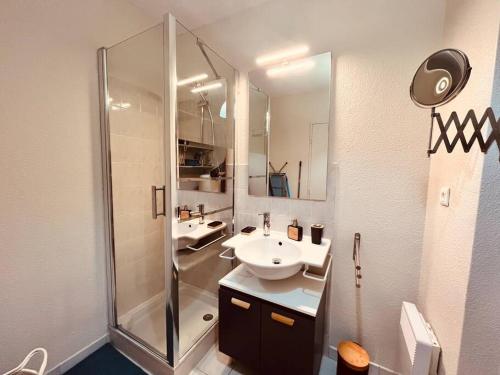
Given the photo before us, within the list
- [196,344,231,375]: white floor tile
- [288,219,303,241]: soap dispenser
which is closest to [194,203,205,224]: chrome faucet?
[288,219,303,241]: soap dispenser

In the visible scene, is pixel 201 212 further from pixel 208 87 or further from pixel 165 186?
pixel 208 87

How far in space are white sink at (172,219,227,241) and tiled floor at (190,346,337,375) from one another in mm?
890

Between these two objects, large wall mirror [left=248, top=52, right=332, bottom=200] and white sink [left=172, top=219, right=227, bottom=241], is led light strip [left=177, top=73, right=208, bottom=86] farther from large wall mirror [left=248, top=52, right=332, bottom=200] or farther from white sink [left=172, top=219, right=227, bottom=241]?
white sink [left=172, top=219, right=227, bottom=241]

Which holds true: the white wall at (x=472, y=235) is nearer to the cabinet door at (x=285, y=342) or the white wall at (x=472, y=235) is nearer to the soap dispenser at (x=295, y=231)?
the cabinet door at (x=285, y=342)

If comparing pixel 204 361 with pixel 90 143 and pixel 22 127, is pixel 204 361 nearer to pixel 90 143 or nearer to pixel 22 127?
pixel 90 143

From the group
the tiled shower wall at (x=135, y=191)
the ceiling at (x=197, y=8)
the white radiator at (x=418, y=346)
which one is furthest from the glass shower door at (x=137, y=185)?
the white radiator at (x=418, y=346)

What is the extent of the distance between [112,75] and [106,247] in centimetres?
128

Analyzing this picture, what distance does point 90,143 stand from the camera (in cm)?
142

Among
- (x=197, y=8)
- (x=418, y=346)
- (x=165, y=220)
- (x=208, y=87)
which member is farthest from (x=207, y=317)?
(x=197, y=8)

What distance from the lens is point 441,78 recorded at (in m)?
0.79

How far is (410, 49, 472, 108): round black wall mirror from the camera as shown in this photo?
0.72m

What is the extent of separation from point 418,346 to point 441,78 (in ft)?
3.78

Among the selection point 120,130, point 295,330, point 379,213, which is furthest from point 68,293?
point 379,213

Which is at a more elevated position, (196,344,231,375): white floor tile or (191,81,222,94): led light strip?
(191,81,222,94): led light strip
